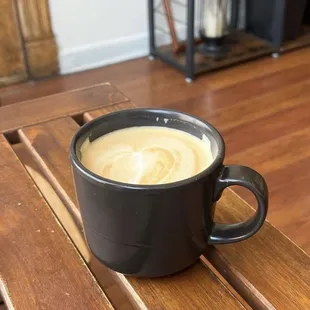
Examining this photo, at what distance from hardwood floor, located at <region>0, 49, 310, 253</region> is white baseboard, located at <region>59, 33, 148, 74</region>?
0.04 meters

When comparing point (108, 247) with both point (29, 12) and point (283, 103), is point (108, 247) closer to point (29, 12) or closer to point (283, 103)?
point (283, 103)

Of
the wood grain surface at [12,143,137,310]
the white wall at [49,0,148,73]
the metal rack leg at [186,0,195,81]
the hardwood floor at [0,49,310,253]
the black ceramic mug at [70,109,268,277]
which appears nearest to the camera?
the black ceramic mug at [70,109,268,277]

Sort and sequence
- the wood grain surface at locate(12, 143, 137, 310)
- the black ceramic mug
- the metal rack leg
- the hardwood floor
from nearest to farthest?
1. the black ceramic mug
2. the wood grain surface at locate(12, 143, 137, 310)
3. the hardwood floor
4. the metal rack leg

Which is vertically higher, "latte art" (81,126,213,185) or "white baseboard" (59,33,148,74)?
"latte art" (81,126,213,185)

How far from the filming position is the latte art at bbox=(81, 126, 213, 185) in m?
0.49

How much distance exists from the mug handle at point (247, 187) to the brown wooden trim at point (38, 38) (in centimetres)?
150

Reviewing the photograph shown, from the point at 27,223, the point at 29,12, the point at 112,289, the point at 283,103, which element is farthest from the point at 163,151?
the point at 29,12

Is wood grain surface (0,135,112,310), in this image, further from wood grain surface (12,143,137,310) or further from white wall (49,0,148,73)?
white wall (49,0,148,73)

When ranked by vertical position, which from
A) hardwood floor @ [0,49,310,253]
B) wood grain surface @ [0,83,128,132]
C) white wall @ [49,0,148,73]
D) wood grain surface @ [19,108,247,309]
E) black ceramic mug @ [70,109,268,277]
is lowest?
hardwood floor @ [0,49,310,253]

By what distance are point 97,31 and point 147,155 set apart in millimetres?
1547

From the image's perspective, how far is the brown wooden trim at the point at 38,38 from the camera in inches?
71.4

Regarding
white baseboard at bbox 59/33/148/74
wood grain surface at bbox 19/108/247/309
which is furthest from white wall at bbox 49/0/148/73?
wood grain surface at bbox 19/108/247/309

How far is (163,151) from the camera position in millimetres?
524

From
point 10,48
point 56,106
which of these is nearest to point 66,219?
point 56,106
